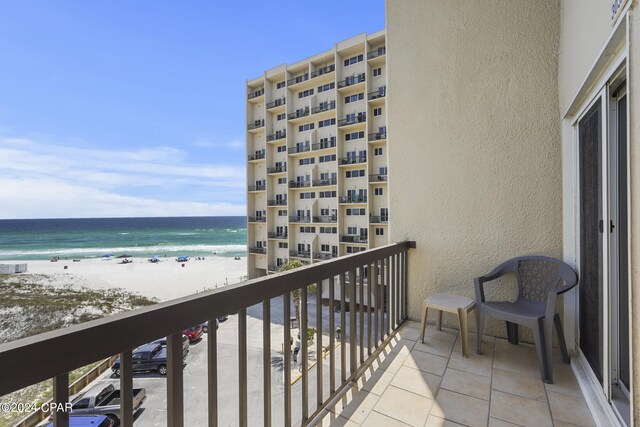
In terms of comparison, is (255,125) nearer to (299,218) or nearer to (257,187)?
(257,187)

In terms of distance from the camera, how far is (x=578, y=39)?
5.81 feet

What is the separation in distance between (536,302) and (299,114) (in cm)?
1653

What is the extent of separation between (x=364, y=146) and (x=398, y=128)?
1272 cm

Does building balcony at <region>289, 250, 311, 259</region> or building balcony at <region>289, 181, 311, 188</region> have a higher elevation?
building balcony at <region>289, 181, 311, 188</region>

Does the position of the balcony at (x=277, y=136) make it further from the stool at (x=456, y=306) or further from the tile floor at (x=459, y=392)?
the tile floor at (x=459, y=392)

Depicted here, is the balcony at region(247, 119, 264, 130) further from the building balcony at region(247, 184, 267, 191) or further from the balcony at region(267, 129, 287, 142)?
the building balcony at region(247, 184, 267, 191)

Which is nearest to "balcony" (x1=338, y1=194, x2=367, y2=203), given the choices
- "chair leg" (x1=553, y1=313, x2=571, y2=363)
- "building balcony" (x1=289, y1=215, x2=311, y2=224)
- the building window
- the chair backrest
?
"building balcony" (x1=289, y1=215, x2=311, y2=224)

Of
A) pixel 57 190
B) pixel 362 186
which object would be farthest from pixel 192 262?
pixel 57 190

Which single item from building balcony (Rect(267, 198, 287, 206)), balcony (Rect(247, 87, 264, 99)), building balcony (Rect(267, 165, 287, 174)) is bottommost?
building balcony (Rect(267, 198, 287, 206))

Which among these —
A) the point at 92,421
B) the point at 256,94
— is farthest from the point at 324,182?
the point at 92,421

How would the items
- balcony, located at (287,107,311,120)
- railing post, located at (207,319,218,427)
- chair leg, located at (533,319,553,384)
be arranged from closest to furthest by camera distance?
railing post, located at (207,319,218,427), chair leg, located at (533,319,553,384), balcony, located at (287,107,311,120)

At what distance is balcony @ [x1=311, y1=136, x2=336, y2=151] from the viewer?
1616 cm

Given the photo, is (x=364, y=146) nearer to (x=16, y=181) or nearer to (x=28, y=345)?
(x=28, y=345)

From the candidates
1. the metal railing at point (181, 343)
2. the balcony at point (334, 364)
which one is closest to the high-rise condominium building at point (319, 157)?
the balcony at point (334, 364)
